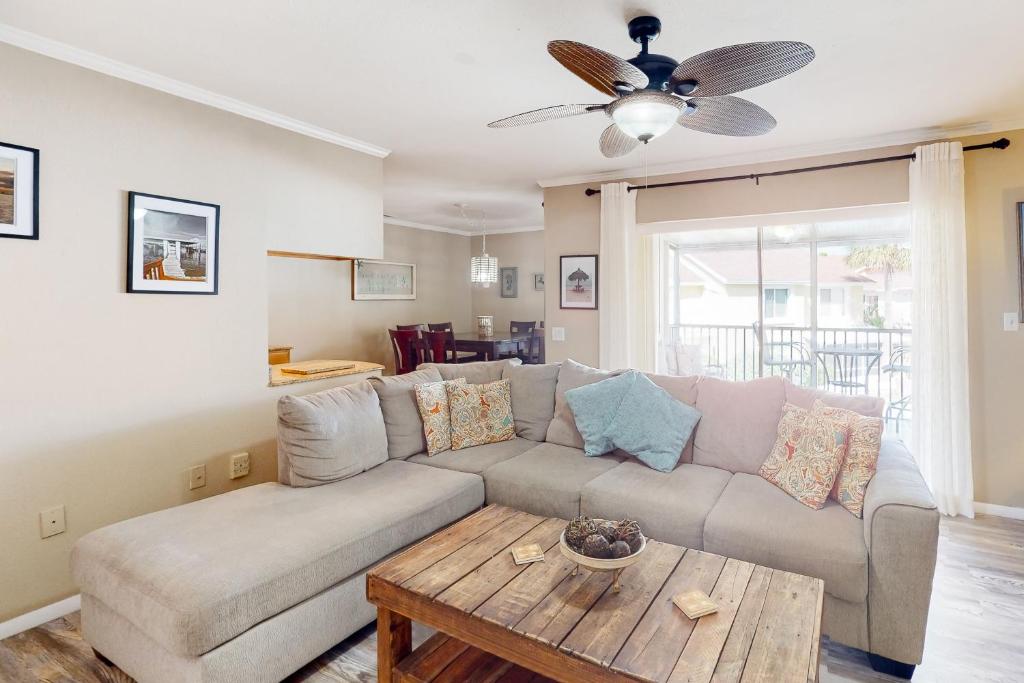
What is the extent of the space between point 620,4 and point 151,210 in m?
2.37

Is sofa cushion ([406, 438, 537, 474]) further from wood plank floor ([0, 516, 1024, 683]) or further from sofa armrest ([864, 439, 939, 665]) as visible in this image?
sofa armrest ([864, 439, 939, 665])

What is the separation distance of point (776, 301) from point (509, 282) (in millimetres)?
4643

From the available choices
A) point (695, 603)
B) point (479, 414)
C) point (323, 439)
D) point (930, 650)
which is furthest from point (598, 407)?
point (930, 650)

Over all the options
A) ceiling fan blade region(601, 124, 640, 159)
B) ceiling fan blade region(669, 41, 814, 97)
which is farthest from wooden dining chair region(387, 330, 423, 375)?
ceiling fan blade region(669, 41, 814, 97)

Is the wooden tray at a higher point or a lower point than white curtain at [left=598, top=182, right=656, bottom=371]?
lower

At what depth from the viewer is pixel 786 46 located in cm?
162

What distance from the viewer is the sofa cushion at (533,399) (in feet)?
11.2

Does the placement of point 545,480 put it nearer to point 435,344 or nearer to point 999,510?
point 999,510

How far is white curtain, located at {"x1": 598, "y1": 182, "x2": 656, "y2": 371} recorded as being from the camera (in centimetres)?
463

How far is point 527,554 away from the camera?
73.5 inches

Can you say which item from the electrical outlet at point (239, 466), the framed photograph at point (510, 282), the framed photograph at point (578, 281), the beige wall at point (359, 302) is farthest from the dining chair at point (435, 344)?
the electrical outlet at point (239, 466)

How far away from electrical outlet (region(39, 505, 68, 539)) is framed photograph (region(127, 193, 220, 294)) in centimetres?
104

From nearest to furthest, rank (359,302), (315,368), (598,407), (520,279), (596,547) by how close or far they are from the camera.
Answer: (596,547)
(598,407)
(315,368)
(359,302)
(520,279)

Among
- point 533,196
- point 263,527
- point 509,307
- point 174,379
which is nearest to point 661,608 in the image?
point 263,527
